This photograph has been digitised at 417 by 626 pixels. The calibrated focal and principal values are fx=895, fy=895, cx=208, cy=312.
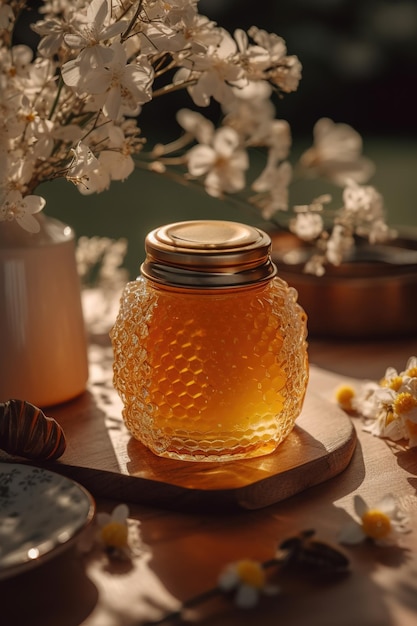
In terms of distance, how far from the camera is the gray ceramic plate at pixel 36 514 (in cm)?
60

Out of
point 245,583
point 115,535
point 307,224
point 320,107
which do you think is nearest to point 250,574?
point 245,583

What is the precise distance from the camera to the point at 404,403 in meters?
0.82

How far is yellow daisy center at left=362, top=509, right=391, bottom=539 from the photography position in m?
0.66

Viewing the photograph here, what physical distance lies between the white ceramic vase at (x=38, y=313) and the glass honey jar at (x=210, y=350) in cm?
12

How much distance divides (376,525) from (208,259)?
0.24 m

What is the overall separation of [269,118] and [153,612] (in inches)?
25.3

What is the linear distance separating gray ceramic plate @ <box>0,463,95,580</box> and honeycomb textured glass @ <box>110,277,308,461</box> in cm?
11

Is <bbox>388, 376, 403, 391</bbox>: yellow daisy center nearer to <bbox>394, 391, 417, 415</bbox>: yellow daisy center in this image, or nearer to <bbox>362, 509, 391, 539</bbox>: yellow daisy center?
<bbox>394, 391, 417, 415</bbox>: yellow daisy center

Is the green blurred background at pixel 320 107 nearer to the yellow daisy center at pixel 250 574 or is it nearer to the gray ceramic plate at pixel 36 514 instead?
the gray ceramic plate at pixel 36 514

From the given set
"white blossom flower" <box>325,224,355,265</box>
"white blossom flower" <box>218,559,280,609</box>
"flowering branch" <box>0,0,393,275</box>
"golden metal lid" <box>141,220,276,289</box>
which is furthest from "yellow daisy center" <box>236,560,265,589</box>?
"white blossom flower" <box>325,224,355,265</box>

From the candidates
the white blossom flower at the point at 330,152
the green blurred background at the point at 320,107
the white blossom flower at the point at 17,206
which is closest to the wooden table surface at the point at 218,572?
the white blossom flower at the point at 17,206

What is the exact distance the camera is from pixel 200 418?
749mm

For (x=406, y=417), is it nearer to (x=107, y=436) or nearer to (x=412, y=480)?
(x=412, y=480)

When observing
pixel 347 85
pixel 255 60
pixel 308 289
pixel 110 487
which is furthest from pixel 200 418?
pixel 347 85
